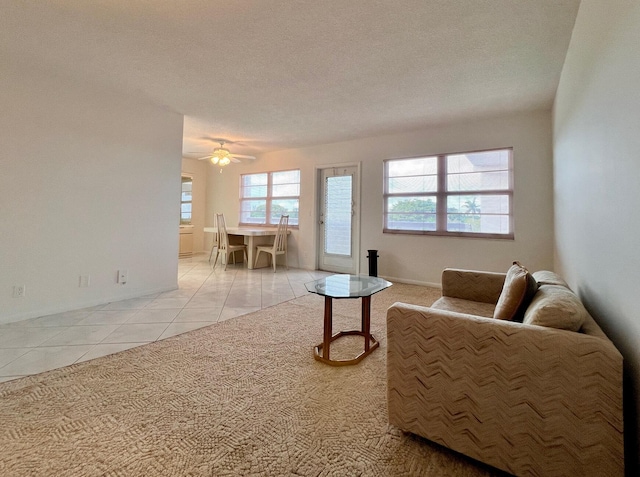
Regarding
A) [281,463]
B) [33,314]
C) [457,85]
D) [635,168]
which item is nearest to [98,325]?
[33,314]

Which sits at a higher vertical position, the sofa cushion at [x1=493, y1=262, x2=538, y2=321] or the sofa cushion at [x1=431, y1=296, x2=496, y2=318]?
the sofa cushion at [x1=493, y1=262, x2=538, y2=321]

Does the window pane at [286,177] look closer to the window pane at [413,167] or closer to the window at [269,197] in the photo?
the window at [269,197]

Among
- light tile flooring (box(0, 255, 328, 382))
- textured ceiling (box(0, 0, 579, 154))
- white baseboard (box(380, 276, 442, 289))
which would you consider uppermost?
textured ceiling (box(0, 0, 579, 154))

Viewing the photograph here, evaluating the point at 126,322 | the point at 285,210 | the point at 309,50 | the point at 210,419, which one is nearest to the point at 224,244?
the point at 285,210

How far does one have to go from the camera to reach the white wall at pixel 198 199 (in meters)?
7.10

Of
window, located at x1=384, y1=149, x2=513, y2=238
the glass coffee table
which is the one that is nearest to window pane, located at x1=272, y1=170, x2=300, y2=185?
window, located at x1=384, y1=149, x2=513, y2=238

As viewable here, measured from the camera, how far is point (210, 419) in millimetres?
1368

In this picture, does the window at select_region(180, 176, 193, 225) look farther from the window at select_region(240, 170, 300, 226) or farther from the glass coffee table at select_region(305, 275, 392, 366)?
the glass coffee table at select_region(305, 275, 392, 366)

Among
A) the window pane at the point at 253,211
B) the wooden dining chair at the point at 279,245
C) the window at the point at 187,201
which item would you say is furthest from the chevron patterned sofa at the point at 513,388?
the window at the point at 187,201

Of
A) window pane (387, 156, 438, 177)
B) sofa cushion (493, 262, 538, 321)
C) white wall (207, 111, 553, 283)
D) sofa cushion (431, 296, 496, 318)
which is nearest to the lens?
sofa cushion (493, 262, 538, 321)

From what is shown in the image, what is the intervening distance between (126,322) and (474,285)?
122 inches

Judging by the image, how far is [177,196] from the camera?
3.93 metres

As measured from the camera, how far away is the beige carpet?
3.65 feet

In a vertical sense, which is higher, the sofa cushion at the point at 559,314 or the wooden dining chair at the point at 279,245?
the wooden dining chair at the point at 279,245
